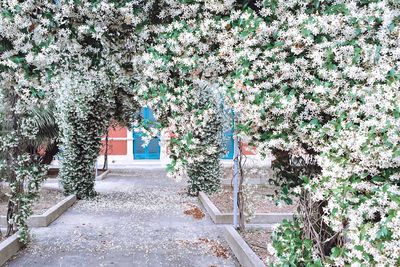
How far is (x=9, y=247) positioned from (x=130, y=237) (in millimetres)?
2255

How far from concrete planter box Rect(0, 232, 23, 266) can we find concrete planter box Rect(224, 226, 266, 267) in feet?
12.1

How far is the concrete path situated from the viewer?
24.4 feet

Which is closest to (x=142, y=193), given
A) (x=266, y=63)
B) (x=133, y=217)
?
(x=133, y=217)

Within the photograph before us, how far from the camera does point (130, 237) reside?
8.95 m

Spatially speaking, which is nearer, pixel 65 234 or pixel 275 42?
pixel 275 42

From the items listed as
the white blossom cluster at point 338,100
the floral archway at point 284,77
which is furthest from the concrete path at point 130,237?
the white blossom cluster at point 338,100

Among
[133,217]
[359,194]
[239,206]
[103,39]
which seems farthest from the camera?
[133,217]

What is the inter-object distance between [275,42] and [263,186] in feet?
37.1

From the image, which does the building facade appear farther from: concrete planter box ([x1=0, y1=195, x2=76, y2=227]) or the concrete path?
concrete planter box ([x1=0, y1=195, x2=76, y2=227])

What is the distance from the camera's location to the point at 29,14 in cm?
568

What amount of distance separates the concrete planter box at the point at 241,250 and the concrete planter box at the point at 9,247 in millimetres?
3685

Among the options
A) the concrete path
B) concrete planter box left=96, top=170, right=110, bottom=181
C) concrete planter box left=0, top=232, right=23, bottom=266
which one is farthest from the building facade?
concrete planter box left=0, top=232, right=23, bottom=266

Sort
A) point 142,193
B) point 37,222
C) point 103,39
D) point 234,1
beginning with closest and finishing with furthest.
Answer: point 234,1 < point 103,39 < point 37,222 < point 142,193

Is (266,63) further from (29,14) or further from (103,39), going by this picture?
(29,14)
